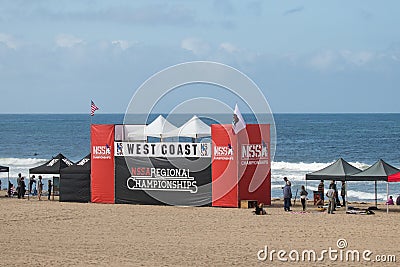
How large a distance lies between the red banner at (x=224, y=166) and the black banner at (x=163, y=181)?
1.14ft

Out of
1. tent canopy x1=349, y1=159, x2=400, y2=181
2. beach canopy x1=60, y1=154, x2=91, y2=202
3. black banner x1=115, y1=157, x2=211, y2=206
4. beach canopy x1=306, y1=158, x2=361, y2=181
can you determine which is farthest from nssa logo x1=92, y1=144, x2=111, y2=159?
tent canopy x1=349, y1=159, x2=400, y2=181

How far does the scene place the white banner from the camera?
27109 millimetres

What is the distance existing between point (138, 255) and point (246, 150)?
33.9ft

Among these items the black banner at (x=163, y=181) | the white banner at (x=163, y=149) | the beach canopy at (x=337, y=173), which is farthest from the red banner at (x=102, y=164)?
the beach canopy at (x=337, y=173)

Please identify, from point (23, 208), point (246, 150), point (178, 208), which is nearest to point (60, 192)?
point (23, 208)

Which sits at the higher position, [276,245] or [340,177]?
[340,177]

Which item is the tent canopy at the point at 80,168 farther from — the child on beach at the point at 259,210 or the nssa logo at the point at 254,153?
the child on beach at the point at 259,210

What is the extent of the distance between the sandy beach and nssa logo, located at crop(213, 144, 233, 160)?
1872 millimetres

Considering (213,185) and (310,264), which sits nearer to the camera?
(310,264)

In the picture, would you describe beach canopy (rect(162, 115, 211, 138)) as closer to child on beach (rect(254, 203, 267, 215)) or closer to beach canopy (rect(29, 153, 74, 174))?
beach canopy (rect(29, 153, 74, 174))

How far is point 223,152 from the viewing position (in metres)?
26.8

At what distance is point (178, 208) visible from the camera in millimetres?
27219

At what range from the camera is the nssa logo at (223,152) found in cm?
2659

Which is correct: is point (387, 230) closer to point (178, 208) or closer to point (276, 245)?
point (276, 245)
